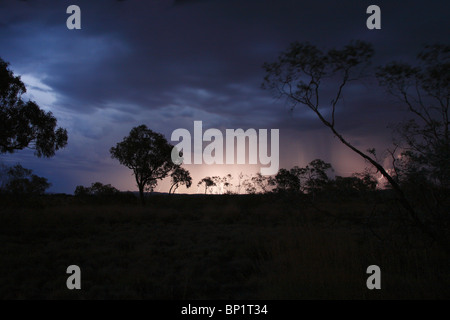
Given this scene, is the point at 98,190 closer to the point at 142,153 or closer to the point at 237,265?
the point at 142,153

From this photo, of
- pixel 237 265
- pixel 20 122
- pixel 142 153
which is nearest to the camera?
pixel 237 265

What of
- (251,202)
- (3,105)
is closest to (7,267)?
(3,105)

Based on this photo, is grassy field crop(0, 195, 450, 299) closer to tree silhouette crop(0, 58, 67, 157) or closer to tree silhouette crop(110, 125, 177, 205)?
tree silhouette crop(0, 58, 67, 157)

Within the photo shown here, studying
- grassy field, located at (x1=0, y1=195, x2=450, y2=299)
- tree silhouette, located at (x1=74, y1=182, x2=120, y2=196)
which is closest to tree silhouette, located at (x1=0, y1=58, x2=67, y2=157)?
grassy field, located at (x1=0, y1=195, x2=450, y2=299)

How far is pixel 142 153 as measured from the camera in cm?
2702

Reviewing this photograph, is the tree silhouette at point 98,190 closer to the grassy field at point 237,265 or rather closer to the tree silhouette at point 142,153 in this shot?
the tree silhouette at point 142,153

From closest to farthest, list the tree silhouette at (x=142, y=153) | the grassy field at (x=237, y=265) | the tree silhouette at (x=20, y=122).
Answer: the grassy field at (x=237, y=265)
the tree silhouette at (x=20, y=122)
the tree silhouette at (x=142, y=153)

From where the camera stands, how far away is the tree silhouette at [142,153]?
26.9m

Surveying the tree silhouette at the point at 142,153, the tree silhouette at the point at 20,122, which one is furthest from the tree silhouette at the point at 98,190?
the tree silhouette at the point at 20,122

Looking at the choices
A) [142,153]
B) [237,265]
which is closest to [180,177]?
[142,153]

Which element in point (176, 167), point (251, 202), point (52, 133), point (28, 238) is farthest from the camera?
point (176, 167)
